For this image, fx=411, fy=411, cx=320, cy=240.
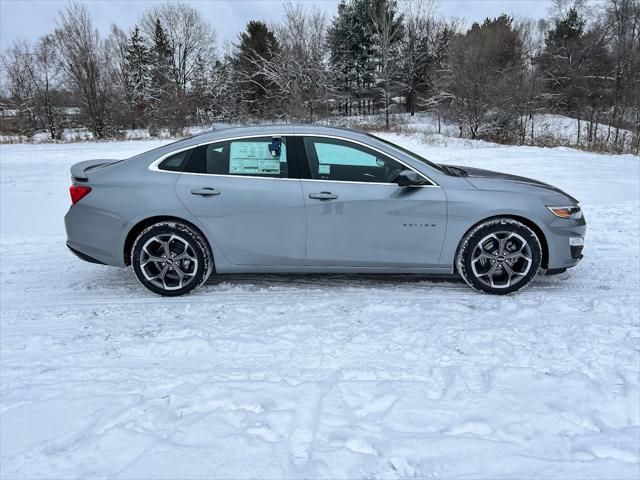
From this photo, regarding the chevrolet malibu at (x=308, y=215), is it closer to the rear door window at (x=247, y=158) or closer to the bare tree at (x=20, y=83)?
the rear door window at (x=247, y=158)

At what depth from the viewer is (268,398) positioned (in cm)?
240

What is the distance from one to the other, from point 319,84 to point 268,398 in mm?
31407

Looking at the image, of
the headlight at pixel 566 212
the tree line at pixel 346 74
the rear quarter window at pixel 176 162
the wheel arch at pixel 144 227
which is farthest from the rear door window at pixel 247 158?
→ the tree line at pixel 346 74

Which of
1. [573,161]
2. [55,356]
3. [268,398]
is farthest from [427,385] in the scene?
[573,161]

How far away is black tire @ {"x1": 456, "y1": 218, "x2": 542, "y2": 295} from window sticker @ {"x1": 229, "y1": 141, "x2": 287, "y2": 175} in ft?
6.19

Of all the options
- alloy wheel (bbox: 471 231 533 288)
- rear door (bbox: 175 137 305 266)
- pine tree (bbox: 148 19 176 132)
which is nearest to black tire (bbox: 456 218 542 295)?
alloy wheel (bbox: 471 231 533 288)

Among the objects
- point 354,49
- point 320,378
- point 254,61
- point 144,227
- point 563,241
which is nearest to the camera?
point 320,378

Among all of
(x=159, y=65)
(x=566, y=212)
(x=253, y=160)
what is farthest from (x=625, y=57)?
(x=159, y=65)

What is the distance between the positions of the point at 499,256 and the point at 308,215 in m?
1.80

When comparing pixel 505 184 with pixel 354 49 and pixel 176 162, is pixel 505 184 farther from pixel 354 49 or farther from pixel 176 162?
pixel 354 49

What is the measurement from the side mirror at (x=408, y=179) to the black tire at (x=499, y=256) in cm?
69

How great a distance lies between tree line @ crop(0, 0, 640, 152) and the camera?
27297 millimetres

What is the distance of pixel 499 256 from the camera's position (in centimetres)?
379

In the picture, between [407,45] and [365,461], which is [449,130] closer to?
[407,45]
